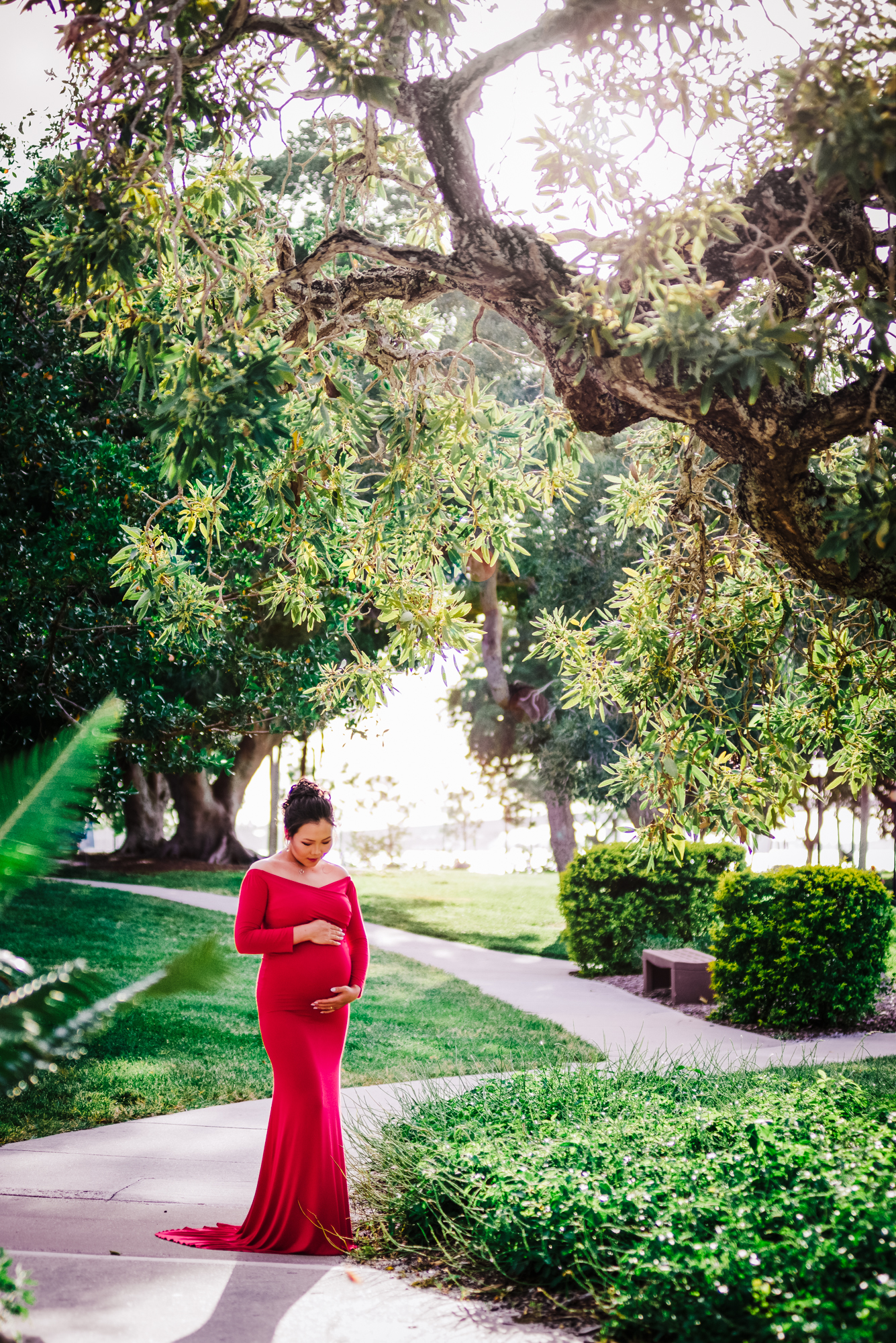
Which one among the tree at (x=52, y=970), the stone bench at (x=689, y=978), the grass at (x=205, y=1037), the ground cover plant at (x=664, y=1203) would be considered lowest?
the grass at (x=205, y=1037)

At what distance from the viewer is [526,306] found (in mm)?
4484

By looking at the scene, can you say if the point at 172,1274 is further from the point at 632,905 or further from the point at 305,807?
the point at 632,905

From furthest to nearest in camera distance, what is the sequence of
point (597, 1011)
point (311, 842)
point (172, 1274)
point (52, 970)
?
point (597, 1011) → point (311, 842) → point (172, 1274) → point (52, 970)

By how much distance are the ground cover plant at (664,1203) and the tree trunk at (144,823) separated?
65.5 feet

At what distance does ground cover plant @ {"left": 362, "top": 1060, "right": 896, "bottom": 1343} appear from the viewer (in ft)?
9.89

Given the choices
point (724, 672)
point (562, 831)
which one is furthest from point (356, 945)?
point (562, 831)

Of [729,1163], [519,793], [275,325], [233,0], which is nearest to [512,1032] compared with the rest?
[729,1163]

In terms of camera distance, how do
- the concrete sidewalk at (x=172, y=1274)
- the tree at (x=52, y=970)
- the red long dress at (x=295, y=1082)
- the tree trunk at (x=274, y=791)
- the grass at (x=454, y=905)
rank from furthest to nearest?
the tree trunk at (x=274, y=791) < the grass at (x=454, y=905) < the red long dress at (x=295, y=1082) < the concrete sidewalk at (x=172, y=1274) < the tree at (x=52, y=970)

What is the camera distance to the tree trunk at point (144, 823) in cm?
2412

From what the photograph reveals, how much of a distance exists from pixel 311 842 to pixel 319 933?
0.39 meters

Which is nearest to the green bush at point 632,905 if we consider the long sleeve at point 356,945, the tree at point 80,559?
the tree at point 80,559

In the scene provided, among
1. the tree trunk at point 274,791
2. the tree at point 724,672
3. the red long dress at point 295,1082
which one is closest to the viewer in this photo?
the red long dress at point 295,1082

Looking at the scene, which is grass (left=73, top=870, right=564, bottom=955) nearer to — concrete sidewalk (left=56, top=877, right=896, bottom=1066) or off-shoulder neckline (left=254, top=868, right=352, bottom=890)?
concrete sidewalk (left=56, top=877, right=896, bottom=1066)

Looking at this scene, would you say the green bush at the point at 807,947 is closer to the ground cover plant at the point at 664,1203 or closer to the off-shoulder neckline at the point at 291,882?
the ground cover plant at the point at 664,1203
